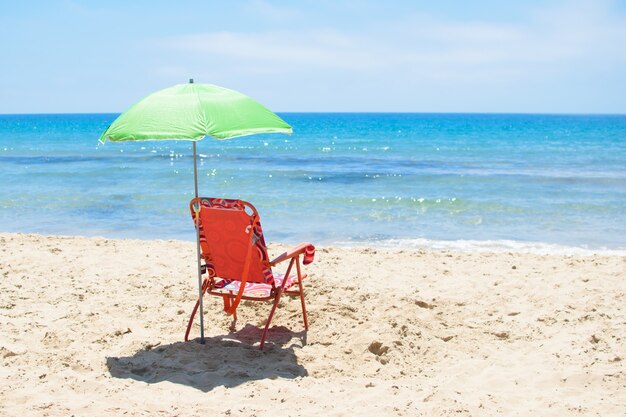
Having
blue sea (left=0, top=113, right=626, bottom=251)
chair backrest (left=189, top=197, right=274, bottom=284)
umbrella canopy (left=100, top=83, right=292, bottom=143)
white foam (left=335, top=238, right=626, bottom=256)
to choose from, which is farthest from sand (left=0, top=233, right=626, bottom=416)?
blue sea (left=0, top=113, right=626, bottom=251)

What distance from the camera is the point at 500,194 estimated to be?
49.0ft

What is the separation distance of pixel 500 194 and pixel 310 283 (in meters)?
9.86

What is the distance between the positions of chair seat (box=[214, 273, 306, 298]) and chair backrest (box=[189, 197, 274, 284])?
0.43 feet

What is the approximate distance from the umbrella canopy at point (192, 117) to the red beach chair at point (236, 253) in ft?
1.84

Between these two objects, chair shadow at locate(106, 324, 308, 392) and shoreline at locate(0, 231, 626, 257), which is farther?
shoreline at locate(0, 231, 626, 257)

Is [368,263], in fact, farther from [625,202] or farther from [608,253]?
[625,202]

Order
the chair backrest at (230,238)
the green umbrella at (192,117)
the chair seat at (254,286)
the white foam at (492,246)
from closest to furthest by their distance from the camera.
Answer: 1. the green umbrella at (192,117)
2. the chair backrest at (230,238)
3. the chair seat at (254,286)
4. the white foam at (492,246)

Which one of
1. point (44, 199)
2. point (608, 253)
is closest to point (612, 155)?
point (608, 253)

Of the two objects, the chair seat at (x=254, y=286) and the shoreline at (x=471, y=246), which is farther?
the shoreline at (x=471, y=246)

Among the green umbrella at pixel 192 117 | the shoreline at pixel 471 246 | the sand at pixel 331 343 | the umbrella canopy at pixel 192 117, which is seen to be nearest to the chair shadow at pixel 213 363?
the sand at pixel 331 343

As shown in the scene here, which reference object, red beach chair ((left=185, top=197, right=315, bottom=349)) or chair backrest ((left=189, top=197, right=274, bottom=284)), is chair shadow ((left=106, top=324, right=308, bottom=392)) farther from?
chair backrest ((left=189, top=197, right=274, bottom=284))

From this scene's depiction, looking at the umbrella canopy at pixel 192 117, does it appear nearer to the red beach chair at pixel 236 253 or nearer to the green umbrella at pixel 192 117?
the green umbrella at pixel 192 117

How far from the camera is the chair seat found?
15.7 ft

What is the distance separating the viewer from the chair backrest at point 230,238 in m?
4.47
